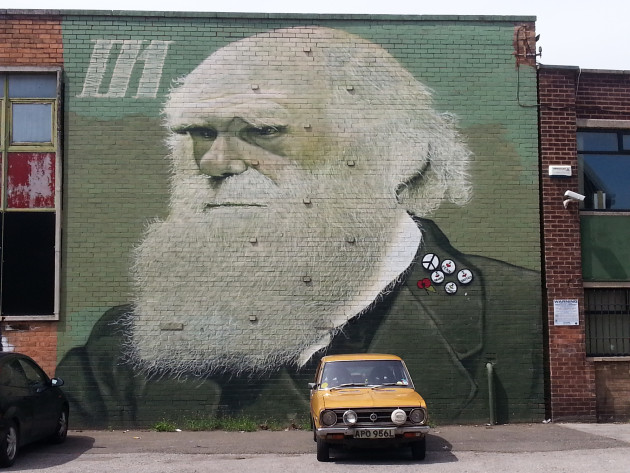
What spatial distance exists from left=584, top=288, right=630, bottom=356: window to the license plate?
19.6 feet

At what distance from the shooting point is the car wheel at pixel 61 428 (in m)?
12.1

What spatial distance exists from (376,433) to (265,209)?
5.34 meters

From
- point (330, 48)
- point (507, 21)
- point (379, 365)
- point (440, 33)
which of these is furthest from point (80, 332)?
point (507, 21)

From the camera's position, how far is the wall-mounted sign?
14445 mm

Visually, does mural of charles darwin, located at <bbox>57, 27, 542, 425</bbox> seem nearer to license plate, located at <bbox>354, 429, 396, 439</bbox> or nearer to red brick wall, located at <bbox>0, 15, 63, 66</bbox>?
red brick wall, located at <bbox>0, 15, 63, 66</bbox>

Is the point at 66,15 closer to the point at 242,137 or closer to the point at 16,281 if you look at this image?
the point at 242,137

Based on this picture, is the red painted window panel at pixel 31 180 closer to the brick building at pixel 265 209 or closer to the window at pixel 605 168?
the brick building at pixel 265 209

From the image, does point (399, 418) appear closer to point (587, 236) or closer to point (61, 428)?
point (61, 428)

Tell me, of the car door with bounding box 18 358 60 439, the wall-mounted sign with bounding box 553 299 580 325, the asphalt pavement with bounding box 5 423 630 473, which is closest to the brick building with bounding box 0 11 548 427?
the wall-mounted sign with bounding box 553 299 580 325

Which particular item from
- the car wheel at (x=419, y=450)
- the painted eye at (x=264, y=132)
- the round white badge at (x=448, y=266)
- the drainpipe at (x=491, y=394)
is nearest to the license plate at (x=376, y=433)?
the car wheel at (x=419, y=450)

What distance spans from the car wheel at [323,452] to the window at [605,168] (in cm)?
729

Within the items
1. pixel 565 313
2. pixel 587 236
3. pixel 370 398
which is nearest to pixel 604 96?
pixel 587 236

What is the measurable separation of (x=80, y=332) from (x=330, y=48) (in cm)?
678

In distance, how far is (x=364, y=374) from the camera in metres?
11.6
